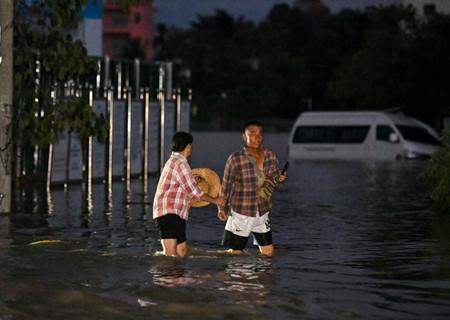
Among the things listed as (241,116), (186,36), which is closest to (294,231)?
(241,116)

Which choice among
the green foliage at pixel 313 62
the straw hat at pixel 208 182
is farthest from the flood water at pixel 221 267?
the green foliage at pixel 313 62

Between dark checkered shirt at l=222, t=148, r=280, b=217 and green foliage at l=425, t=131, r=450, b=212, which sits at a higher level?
dark checkered shirt at l=222, t=148, r=280, b=217

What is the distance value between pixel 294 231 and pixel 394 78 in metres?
41.7

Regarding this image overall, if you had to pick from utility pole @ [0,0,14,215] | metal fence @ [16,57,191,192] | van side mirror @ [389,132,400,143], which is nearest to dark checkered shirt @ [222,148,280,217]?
utility pole @ [0,0,14,215]

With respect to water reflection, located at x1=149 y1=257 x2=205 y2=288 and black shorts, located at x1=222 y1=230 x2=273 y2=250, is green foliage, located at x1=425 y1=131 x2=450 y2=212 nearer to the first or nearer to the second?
black shorts, located at x1=222 y1=230 x2=273 y2=250

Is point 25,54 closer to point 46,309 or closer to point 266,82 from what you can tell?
point 46,309

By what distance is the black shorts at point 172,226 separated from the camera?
13906 mm

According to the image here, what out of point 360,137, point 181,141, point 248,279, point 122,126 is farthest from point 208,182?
point 360,137

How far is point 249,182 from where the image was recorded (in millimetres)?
13828

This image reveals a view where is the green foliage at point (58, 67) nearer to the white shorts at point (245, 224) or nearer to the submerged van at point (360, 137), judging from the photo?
the white shorts at point (245, 224)

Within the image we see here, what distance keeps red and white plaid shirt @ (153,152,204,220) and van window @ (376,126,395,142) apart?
37019 millimetres

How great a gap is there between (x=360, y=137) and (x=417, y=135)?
2.12m

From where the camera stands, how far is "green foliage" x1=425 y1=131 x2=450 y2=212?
2261 centimetres

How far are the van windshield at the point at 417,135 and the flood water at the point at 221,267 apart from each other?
85.2ft
